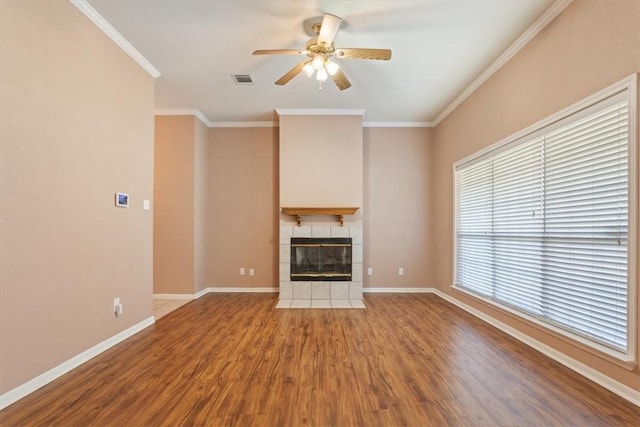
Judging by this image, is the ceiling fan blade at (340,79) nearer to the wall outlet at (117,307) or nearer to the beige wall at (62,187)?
the beige wall at (62,187)

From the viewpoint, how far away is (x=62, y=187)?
225cm

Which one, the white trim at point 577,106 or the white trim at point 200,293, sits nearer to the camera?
the white trim at point 577,106

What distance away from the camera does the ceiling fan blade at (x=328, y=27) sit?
7.62 feet

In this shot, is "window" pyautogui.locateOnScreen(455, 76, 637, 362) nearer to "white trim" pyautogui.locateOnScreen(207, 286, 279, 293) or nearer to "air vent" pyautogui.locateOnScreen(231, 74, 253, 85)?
"air vent" pyautogui.locateOnScreen(231, 74, 253, 85)

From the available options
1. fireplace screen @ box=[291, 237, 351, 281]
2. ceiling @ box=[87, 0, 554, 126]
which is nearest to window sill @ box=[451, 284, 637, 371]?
fireplace screen @ box=[291, 237, 351, 281]

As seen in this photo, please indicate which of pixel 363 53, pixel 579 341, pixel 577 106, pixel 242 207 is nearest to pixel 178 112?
pixel 242 207

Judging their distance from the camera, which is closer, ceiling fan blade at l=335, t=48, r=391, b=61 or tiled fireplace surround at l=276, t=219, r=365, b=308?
ceiling fan blade at l=335, t=48, r=391, b=61

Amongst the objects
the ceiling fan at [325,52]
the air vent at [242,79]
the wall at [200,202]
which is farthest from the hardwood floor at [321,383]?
the air vent at [242,79]

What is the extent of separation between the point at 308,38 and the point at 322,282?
332cm

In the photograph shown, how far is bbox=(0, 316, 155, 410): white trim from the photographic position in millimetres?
1851

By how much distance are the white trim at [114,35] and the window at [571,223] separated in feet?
13.0

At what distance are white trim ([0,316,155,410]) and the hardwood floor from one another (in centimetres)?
5

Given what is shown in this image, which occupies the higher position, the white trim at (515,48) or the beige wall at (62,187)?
the white trim at (515,48)

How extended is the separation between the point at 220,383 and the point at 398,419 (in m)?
1.23
